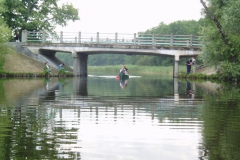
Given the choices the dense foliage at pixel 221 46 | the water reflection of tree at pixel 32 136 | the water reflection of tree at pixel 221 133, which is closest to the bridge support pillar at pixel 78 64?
the dense foliage at pixel 221 46

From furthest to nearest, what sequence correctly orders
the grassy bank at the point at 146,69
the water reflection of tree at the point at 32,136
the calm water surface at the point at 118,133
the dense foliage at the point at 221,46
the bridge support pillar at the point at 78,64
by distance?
the grassy bank at the point at 146,69, the bridge support pillar at the point at 78,64, the dense foliage at the point at 221,46, the calm water surface at the point at 118,133, the water reflection of tree at the point at 32,136

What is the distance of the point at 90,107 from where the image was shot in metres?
13.6

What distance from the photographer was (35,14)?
164ft

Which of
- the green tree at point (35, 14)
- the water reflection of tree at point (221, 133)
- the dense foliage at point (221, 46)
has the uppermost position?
the green tree at point (35, 14)

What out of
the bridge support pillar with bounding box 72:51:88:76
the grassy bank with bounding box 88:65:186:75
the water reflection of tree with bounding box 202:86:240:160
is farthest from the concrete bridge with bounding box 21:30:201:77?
the water reflection of tree with bounding box 202:86:240:160

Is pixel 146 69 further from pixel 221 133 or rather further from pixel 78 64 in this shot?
pixel 221 133

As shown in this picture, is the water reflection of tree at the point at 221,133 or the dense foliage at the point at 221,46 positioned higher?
the dense foliage at the point at 221,46

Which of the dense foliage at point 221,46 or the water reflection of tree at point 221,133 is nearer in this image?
the water reflection of tree at point 221,133

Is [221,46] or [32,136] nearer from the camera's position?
[32,136]

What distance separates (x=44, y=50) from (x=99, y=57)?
97.2 metres

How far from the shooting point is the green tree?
4894 centimetres

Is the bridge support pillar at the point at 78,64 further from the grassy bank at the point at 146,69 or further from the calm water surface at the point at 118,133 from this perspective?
the calm water surface at the point at 118,133

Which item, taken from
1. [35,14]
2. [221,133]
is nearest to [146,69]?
[35,14]

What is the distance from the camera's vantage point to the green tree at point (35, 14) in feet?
161
